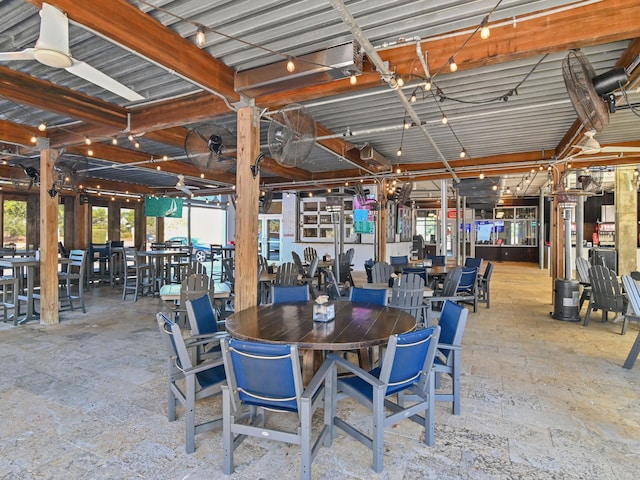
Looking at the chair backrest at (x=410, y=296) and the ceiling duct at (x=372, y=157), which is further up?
the ceiling duct at (x=372, y=157)

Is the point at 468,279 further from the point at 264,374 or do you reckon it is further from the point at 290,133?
the point at 264,374

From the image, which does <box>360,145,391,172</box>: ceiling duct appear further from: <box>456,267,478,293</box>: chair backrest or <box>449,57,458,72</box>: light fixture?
<box>449,57,458,72</box>: light fixture

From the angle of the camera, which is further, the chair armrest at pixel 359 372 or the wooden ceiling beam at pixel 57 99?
the wooden ceiling beam at pixel 57 99

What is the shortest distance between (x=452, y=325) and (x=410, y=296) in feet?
5.60

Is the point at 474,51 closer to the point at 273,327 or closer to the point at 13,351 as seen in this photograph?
the point at 273,327

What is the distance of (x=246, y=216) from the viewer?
13.5 ft

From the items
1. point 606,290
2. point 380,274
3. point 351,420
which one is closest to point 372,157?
point 380,274

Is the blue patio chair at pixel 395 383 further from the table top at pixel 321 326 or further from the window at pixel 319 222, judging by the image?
the window at pixel 319 222

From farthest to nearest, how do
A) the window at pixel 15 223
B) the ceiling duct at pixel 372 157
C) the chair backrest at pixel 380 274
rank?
the window at pixel 15 223, the ceiling duct at pixel 372 157, the chair backrest at pixel 380 274

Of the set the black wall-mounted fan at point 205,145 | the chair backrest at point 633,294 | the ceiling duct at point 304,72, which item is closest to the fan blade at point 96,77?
the black wall-mounted fan at point 205,145

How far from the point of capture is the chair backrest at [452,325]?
110 inches

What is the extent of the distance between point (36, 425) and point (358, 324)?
98.9 inches

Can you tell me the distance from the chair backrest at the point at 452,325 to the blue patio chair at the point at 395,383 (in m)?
0.45

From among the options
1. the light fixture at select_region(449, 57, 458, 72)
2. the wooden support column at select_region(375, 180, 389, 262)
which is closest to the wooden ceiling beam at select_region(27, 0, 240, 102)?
the light fixture at select_region(449, 57, 458, 72)
